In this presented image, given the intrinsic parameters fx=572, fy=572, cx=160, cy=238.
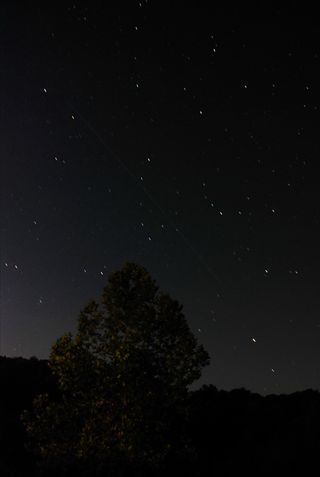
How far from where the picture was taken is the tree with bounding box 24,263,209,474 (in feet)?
45.2

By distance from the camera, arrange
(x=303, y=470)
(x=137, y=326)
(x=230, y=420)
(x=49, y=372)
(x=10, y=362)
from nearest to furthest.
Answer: (x=137, y=326) < (x=303, y=470) < (x=230, y=420) < (x=49, y=372) < (x=10, y=362)

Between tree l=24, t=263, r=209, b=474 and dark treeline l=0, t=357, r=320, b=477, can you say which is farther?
dark treeline l=0, t=357, r=320, b=477

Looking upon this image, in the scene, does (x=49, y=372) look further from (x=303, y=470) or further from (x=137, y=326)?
(x=137, y=326)

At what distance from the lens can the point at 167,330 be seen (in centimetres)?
1472

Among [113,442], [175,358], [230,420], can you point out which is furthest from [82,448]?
[230,420]

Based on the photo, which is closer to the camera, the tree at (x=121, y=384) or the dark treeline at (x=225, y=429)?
the tree at (x=121, y=384)

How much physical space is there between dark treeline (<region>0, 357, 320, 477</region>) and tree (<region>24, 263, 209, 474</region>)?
4.80 ft

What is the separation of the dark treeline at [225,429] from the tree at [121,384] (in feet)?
4.80

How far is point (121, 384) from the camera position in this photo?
14.1m

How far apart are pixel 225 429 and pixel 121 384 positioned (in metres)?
18.0

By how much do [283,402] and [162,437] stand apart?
23.4 metres

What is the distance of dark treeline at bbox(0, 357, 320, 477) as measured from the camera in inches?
896

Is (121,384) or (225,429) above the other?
(225,429)

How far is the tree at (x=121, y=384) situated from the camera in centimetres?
1377
